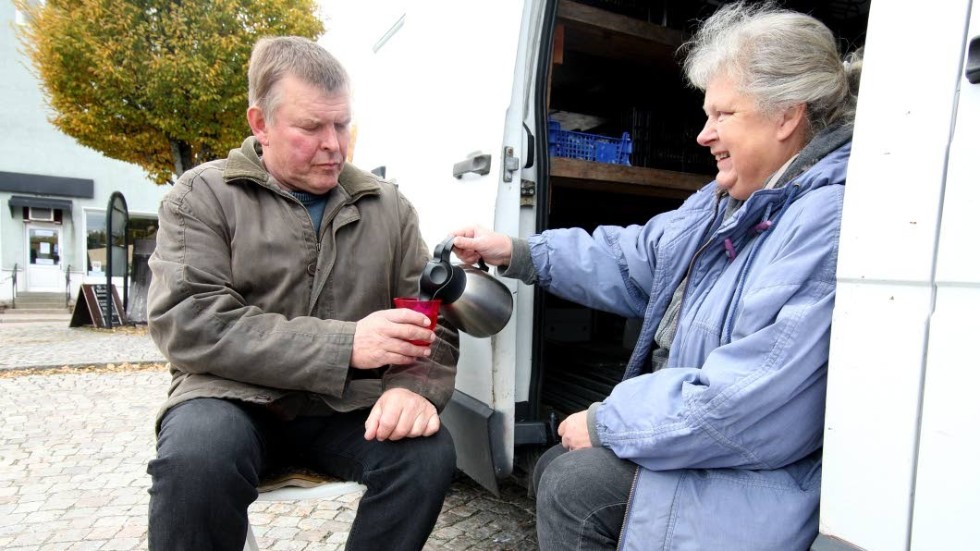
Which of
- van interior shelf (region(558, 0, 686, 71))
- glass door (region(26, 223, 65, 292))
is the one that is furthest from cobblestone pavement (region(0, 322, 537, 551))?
glass door (region(26, 223, 65, 292))

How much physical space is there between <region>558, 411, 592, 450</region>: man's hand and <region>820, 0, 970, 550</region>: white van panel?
0.51 metres

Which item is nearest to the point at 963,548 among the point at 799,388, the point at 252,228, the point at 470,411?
the point at 799,388

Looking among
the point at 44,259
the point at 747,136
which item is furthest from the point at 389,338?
the point at 44,259

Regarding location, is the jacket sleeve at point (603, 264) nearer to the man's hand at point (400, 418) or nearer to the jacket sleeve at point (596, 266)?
the jacket sleeve at point (596, 266)

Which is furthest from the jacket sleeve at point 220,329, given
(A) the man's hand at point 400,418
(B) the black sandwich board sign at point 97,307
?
(B) the black sandwich board sign at point 97,307

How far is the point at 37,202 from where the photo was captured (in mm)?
15195

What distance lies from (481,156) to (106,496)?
2.40 meters

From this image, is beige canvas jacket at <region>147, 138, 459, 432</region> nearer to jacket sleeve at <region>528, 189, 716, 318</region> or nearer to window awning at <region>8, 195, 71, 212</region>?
jacket sleeve at <region>528, 189, 716, 318</region>

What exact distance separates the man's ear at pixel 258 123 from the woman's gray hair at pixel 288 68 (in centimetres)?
2

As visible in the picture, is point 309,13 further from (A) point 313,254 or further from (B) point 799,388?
(B) point 799,388

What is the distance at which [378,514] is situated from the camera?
59.4 inches

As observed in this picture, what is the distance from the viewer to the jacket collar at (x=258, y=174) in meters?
1.65

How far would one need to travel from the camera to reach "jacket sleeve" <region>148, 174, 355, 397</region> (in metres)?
1.46

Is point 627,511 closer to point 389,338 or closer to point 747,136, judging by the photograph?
point 389,338
